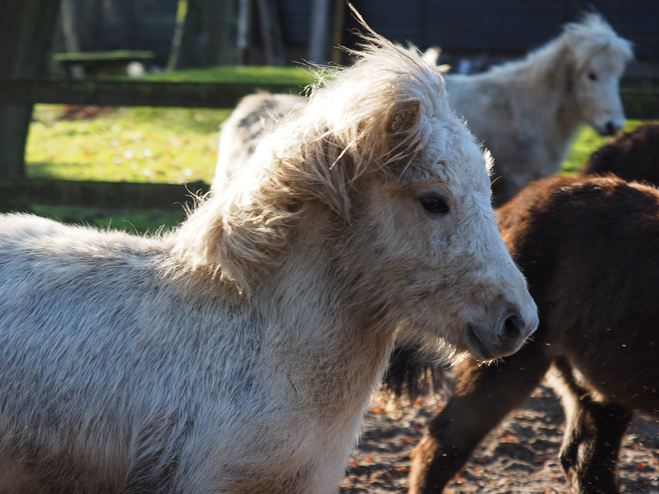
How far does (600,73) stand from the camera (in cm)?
657

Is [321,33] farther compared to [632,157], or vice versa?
[321,33]

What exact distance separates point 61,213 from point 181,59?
32.5 feet

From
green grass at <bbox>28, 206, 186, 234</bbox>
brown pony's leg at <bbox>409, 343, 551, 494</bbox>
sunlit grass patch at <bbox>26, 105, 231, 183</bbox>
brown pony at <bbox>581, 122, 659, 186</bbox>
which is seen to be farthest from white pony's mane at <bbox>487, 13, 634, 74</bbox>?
sunlit grass patch at <bbox>26, 105, 231, 183</bbox>

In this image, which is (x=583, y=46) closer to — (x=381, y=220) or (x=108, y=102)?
(x=108, y=102)

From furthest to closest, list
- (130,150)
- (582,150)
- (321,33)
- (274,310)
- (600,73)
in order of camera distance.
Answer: (321,33) < (130,150) < (582,150) < (600,73) < (274,310)

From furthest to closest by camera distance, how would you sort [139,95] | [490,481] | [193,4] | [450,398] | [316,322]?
1. [193,4]
2. [139,95]
3. [490,481]
4. [450,398]
5. [316,322]

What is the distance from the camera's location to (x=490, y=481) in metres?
3.57


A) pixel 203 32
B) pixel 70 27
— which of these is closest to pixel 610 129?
pixel 203 32

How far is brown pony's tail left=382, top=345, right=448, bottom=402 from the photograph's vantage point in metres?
3.31

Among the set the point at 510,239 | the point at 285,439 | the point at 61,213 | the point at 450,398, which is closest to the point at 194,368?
the point at 285,439

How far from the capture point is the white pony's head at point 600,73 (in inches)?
257

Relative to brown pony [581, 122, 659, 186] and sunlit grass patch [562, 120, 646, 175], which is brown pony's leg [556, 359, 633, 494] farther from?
sunlit grass patch [562, 120, 646, 175]

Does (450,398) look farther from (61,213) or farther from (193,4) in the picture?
(193,4)

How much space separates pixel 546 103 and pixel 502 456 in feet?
13.5
